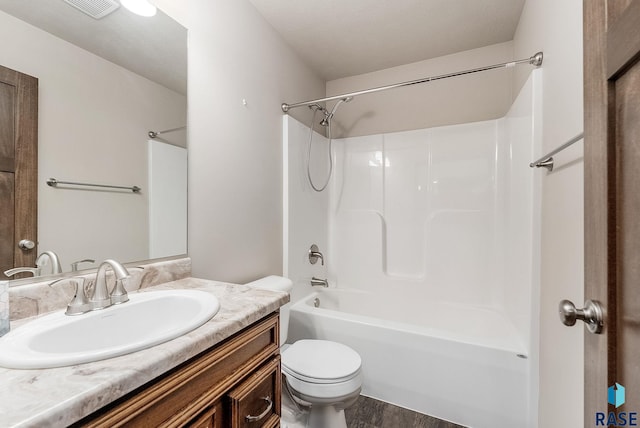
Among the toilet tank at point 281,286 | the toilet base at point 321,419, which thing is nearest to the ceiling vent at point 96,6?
the toilet tank at point 281,286

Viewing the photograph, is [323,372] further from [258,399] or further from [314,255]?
[314,255]

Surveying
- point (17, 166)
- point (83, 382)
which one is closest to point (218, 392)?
point (83, 382)

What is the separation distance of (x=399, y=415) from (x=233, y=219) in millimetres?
1515

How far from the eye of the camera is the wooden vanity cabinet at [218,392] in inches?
21.3

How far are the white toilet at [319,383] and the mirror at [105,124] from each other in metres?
0.73

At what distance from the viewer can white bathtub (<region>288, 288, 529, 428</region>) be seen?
144 cm

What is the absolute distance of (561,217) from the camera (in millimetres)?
1179

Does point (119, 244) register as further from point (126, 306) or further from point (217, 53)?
point (217, 53)

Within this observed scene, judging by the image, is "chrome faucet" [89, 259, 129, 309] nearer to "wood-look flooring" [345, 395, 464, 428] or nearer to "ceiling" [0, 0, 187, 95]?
"ceiling" [0, 0, 187, 95]

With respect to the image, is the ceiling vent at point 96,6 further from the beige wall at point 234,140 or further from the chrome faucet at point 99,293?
the chrome faucet at point 99,293

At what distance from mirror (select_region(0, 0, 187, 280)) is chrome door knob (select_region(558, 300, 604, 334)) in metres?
1.39

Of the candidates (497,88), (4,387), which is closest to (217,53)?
(4,387)

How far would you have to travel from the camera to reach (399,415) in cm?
161

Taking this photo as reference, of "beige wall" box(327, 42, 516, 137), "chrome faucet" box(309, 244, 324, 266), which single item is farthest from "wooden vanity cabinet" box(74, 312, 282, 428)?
"beige wall" box(327, 42, 516, 137)
